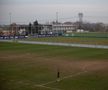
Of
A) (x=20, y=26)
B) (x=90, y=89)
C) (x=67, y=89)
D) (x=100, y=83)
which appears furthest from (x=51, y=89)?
(x=20, y=26)

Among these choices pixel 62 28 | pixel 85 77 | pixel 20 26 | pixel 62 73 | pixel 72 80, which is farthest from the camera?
pixel 62 28

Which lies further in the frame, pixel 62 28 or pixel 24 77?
pixel 62 28

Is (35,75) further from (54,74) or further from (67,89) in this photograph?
(67,89)

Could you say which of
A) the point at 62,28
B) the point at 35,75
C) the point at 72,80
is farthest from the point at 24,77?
the point at 62,28

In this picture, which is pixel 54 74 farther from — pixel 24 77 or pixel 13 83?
pixel 13 83

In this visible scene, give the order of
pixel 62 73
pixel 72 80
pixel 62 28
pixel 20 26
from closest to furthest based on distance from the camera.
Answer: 1. pixel 72 80
2. pixel 62 73
3. pixel 20 26
4. pixel 62 28

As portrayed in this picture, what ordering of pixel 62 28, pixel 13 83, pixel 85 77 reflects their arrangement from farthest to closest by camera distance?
pixel 62 28 → pixel 85 77 → pixel 13 83

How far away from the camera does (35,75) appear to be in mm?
9766

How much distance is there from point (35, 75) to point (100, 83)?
109 inches

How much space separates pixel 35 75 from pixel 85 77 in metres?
2.03

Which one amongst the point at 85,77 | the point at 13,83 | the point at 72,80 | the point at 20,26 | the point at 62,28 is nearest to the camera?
the point at 13,83

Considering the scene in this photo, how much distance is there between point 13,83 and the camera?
8070 millimetres

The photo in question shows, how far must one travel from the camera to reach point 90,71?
10.9m

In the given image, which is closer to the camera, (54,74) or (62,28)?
(54,74)
